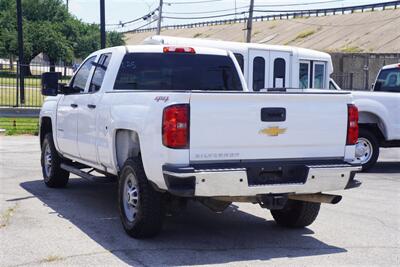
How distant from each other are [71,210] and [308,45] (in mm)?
68921

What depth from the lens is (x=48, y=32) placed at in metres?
65.6

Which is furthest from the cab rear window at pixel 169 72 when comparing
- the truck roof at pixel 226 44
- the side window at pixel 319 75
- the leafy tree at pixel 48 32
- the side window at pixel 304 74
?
the leafy tree at pixel 48 32

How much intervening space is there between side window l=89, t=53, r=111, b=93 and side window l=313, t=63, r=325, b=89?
10.8 meters

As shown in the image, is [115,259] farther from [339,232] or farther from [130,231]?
[339,232]

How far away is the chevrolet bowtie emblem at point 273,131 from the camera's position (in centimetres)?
641

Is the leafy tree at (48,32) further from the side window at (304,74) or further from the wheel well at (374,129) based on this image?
the wheel well at (374,129)

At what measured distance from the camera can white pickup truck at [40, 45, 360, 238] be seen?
20.0ft

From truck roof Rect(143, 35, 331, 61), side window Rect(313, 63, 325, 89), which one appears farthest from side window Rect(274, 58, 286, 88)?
side window Rect(313, 63, 325, 89)

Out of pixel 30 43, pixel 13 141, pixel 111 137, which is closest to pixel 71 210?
pixel 111 137

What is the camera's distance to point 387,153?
639 inches

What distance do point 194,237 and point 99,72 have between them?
8.73ft

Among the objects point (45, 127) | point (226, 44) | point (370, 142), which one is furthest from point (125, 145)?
point (226, 44)

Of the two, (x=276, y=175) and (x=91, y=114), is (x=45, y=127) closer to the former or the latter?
(x=91, y=114)

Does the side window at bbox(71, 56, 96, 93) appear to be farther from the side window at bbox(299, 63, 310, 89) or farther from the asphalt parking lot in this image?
the side window at bbox(299, 63, 310, 89)
